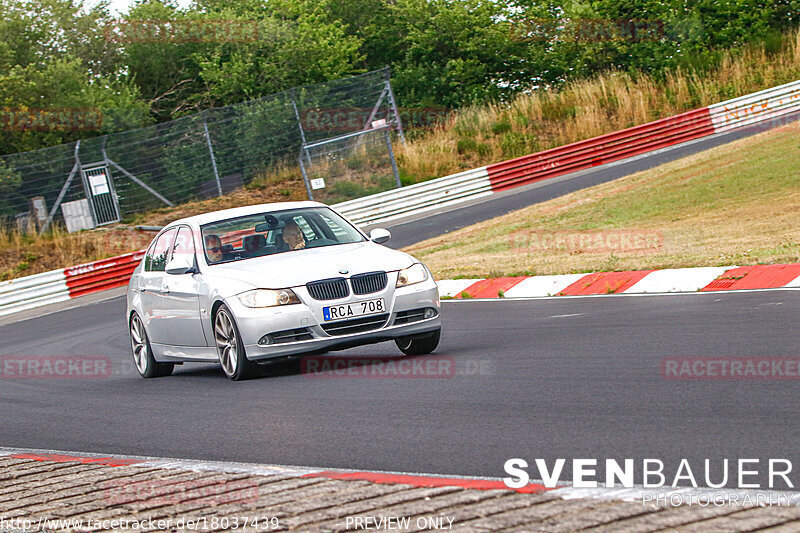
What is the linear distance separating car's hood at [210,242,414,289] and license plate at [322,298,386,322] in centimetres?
27

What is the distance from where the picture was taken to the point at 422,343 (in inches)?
392

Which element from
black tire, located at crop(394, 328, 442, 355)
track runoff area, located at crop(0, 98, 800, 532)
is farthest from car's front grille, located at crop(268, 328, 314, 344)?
track runoff area, located at crop(0, 98, 800, 532)

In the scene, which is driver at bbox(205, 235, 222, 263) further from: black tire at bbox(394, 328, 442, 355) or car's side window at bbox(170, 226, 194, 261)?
black tire at bbox(394, 328, 442, 355)

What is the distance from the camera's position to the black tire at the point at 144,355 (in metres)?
11.3

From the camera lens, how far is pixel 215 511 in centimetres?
457

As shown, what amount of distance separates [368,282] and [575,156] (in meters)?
24.9

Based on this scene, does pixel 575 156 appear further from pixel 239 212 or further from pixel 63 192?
pixel 239 212

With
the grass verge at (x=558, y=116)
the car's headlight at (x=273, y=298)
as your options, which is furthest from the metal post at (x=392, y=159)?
the car's headlight at (x=273, y=298)

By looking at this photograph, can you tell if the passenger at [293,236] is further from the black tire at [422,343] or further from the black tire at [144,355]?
the black tire at [144,355]

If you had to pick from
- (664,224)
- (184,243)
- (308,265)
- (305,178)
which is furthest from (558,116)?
(308,265)

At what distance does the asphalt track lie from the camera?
18.4ft

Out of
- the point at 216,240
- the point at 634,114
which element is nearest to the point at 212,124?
the point at 634,114

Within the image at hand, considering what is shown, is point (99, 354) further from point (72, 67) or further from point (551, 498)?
point (72, 67)

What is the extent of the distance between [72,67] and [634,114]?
2060cm
